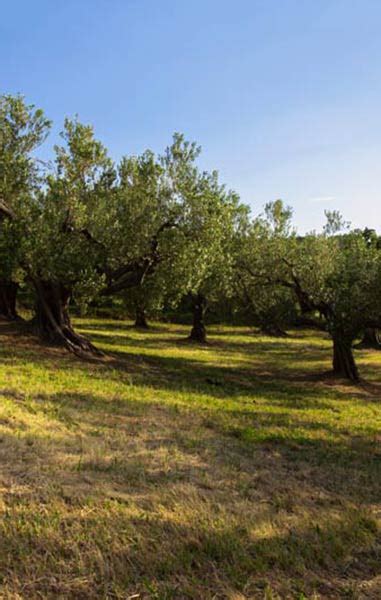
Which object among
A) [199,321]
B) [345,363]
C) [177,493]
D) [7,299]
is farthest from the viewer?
[199,321]

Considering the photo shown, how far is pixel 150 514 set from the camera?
7.17 metres

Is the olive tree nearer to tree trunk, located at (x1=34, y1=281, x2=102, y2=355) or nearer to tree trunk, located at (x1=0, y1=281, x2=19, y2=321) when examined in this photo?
tree trunk, located at (x1=34, y1=281, x2=102, y2=355)

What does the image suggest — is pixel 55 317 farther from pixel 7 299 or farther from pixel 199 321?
pixel 199 321

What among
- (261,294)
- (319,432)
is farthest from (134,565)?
(261,294)

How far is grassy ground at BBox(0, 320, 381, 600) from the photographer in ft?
18.5

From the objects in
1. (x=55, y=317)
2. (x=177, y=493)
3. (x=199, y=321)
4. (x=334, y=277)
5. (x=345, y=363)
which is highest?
(x=334, y=277)

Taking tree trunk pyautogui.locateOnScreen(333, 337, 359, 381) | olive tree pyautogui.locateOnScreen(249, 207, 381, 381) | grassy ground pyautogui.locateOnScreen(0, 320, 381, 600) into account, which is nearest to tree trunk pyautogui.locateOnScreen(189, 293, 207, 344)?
olive tree pyautogui.locateOnScreen(249, 207, 381, 381)

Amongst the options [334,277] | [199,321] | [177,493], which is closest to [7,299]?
[199,321]

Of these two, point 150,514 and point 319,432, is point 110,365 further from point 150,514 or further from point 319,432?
point 150,514

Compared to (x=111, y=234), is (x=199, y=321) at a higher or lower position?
lower

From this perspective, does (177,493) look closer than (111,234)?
Yes

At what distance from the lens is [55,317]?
1037 inches

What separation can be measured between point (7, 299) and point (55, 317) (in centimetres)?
1563

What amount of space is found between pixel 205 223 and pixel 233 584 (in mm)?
20188
